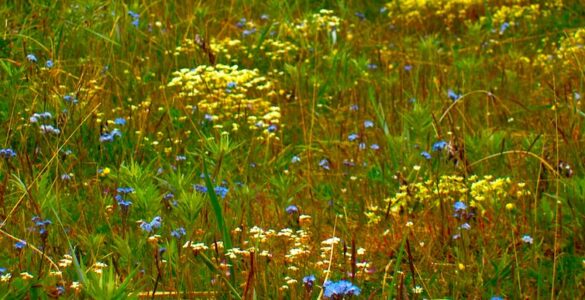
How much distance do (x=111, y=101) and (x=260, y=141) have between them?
0.81 m

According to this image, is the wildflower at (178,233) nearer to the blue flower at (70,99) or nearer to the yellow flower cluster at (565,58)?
the blue flower at (70,99)

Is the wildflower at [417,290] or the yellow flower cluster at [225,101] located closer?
the wildflower at [417,290]

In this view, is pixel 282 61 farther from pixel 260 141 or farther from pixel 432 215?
pixel 432 215

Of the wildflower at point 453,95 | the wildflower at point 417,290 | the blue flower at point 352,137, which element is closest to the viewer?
the wildflower at point 417,290

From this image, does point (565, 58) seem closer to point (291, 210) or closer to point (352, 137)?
point (352, 137)

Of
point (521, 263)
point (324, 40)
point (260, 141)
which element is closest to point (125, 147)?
point (260, 141)

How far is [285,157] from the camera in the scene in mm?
4148

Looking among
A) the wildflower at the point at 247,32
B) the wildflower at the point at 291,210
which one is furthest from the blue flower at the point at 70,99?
the wildflower at the point at 247,32

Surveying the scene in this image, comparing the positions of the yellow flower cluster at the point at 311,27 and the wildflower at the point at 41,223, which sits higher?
the yellow flower cluster at the point at 311,27

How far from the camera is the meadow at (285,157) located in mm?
2627

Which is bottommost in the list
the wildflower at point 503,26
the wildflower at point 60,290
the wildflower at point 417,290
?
the wildflower at point 417,290

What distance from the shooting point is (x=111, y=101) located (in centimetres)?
450

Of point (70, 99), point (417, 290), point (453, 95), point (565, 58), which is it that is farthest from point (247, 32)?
point (417, 290)

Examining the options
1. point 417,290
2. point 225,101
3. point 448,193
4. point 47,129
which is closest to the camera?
point 417,290
